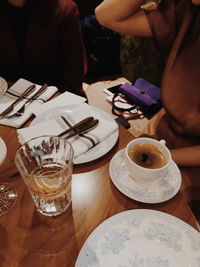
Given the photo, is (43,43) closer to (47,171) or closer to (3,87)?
(3,87)

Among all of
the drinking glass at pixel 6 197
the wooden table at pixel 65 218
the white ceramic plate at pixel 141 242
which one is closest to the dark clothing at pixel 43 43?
the wooden table at pixel 65 218

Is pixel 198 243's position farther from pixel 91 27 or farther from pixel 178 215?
pixel 91 27

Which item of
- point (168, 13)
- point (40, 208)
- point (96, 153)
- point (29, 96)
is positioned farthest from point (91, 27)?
point (40, 208)

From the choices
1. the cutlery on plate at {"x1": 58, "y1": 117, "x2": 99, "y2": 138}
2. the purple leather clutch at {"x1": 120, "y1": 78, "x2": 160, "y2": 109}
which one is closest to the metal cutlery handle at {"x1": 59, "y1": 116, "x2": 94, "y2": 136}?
the cutlery on plate at {"x1": 58, "y1": 117, "x2": 99, "y2": 138}

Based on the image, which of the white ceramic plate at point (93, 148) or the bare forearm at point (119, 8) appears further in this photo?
the bare forearm at point (119, 8)

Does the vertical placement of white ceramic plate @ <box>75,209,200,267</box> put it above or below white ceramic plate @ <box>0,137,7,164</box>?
below

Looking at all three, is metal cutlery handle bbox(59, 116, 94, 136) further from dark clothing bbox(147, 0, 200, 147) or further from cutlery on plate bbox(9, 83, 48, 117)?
dark clothing bbox(147, 0, 200, 147)

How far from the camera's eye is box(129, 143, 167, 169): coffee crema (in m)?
0.85

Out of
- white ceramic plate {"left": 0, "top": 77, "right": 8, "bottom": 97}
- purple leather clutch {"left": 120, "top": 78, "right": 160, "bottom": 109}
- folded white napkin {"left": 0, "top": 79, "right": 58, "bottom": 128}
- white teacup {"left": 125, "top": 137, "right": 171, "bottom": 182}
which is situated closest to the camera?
white teacup {"left": 125, "top": 137, "right": 171, "bottom": 182}

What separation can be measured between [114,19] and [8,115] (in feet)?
2.97

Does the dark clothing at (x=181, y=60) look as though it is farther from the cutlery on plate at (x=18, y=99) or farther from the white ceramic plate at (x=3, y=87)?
the white ceramic plate at (x=3, y=87)

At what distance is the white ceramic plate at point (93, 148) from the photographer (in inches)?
36.5

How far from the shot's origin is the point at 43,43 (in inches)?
65.4

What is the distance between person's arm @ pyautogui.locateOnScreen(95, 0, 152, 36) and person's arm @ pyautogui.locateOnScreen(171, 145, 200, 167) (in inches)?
27.5
